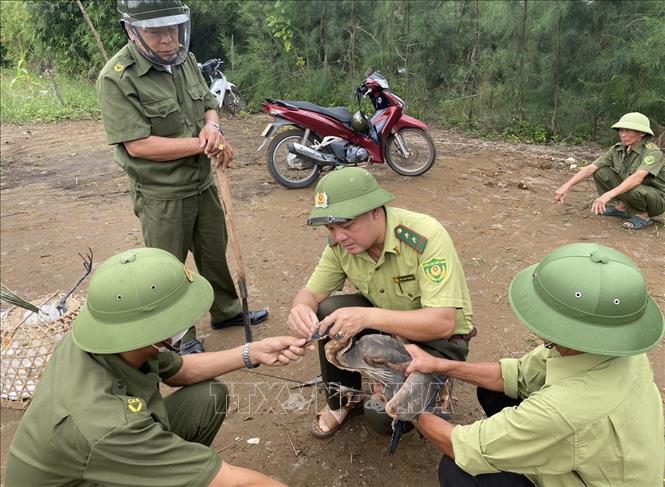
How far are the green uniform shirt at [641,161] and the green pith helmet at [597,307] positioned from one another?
3383 millimetres

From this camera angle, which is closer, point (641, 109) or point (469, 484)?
point (469, 484)

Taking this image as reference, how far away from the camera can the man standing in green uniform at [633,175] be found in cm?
420

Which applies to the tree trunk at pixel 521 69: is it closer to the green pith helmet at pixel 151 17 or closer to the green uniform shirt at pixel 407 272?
the green pith helmet at pixel 151 17

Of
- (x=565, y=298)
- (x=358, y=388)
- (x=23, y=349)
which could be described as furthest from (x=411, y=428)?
(x=23, y=349)

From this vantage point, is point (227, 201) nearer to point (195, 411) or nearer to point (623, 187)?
point (195, 411)

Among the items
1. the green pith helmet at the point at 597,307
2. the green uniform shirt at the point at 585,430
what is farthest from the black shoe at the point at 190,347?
the green pith helmet at the point at 597,307

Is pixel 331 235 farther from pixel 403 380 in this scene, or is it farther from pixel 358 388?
pixel 358 388

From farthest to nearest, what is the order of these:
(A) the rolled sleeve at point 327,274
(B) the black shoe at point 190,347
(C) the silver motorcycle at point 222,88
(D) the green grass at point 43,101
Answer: (D) the green grass at point 43,101, (C) the silver motorcycle at point 222,88, (B) the black shoe at point 190,347, (A) the rolled sleeve at point 327,274

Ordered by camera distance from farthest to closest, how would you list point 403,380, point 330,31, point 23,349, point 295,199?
point 330,31, point 295,199, point 23,349, point 403,380

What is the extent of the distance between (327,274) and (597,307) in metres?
1.24

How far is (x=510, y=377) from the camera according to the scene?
6.15ft

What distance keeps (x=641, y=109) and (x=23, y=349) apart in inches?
243

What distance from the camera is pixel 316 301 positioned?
2361 millimetres

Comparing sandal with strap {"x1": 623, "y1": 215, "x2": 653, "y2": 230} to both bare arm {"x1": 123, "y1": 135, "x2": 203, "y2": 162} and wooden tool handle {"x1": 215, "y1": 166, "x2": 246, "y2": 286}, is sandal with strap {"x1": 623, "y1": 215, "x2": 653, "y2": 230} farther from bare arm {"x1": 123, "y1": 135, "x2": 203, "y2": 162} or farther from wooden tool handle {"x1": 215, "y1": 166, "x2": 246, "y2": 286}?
bare arm {"x1": 123, "y1": 135, "x2": 203, "y2": 162}
